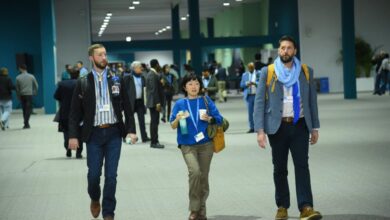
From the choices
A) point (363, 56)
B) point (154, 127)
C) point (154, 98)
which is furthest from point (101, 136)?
point (363, 56)

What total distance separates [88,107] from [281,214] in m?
2.16

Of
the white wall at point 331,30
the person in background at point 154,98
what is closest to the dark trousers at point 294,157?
the person in background at point 154,98

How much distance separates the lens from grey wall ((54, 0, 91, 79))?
147ft

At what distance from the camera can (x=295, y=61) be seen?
8727 mm

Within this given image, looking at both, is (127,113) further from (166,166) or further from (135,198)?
(166,166)

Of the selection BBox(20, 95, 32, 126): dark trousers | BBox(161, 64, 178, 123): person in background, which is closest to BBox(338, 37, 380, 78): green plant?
BBox(161, 64, 178, 123): person in background

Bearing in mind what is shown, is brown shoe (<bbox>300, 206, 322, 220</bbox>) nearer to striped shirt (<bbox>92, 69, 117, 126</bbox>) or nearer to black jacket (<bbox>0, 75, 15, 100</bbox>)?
striped shirt (<bbox>92, 69, 117, 126</bbox>)

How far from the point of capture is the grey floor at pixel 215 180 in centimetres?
959

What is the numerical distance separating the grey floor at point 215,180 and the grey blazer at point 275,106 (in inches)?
37.7

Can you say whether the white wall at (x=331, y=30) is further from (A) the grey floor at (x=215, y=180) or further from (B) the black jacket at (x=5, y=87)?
(A) the grey floor at (x=215, y=180)

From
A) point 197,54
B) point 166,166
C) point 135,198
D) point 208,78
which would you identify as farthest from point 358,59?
point 135,198

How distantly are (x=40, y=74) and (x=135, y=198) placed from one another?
31923 millimetres

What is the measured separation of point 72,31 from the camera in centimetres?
4484

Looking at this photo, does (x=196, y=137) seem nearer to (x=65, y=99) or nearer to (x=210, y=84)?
(x=65, y=99)
